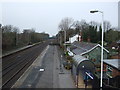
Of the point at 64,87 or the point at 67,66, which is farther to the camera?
the point at 67,66

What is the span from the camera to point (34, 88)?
17281mm

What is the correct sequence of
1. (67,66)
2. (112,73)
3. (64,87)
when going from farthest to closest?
(67,66)
(64,87)
(112,73)

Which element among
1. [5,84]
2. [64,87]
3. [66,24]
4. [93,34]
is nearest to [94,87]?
[64,87]

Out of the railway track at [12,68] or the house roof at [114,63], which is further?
the railway track at [12,68]

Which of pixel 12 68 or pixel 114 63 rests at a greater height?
pixel 114 63

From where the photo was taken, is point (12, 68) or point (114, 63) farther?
point (12, 68)

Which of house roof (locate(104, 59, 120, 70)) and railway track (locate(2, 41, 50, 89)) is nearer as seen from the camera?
house roof (locate(104, 59, 120, 70))

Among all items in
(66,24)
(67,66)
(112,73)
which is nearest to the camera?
(112,73)

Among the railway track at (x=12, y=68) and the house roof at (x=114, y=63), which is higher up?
the house roof at (x=114, y=63)

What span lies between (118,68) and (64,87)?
5.77m

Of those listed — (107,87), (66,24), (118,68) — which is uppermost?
(66,24)

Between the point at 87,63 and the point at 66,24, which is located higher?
the point at 66,24

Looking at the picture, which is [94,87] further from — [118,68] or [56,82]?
[56,82]

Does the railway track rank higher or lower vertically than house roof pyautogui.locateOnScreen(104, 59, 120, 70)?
lower
